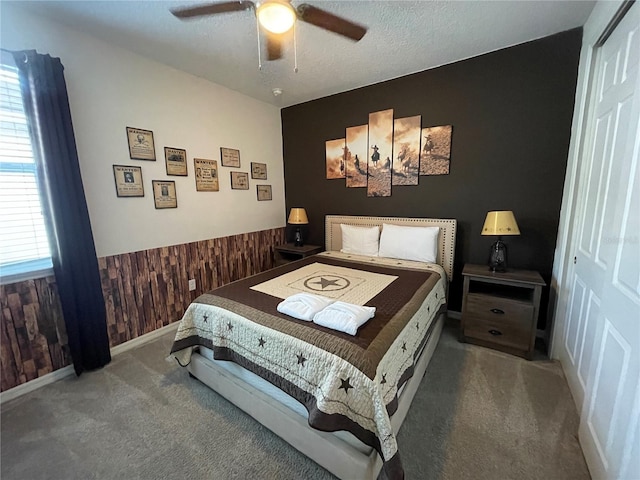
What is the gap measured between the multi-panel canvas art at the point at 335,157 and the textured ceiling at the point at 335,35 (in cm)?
77

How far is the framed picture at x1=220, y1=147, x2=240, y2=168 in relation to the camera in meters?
3.05

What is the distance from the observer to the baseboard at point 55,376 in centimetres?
180

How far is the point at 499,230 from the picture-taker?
2150 mm

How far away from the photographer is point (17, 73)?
1.74 m

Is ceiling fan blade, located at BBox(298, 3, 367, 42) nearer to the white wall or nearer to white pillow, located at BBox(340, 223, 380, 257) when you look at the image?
the white wall

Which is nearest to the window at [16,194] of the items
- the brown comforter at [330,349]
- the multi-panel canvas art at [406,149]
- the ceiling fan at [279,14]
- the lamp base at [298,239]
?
the brown comforter at [330,349]

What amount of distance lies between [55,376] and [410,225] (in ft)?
11.1

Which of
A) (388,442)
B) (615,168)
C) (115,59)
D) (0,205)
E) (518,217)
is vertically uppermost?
(115,59)

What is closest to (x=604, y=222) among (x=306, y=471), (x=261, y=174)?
(x=306, y=471)

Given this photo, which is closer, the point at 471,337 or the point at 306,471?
the point at 306,471

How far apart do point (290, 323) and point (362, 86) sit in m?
2.85

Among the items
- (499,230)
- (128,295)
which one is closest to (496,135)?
(499,230)

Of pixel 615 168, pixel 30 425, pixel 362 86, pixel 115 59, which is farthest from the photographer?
pixel 362 86

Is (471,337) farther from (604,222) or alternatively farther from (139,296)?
(139,296)
